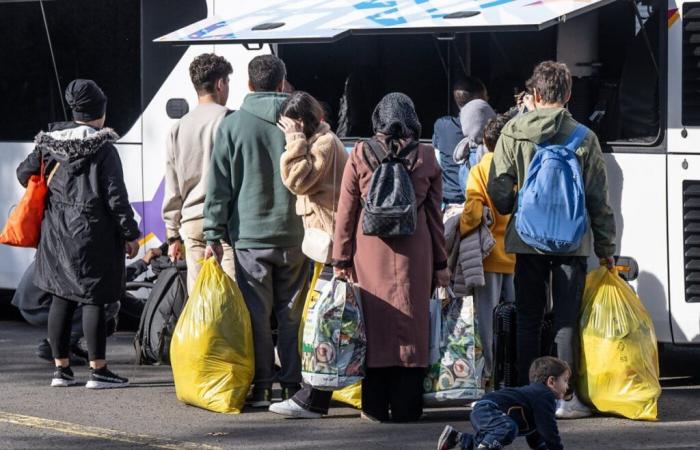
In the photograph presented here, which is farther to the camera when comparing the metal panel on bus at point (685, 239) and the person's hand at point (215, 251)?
the metal panel on bus at point (685, 239)

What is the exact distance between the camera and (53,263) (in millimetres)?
8664

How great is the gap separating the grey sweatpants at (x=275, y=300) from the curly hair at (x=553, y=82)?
149cm

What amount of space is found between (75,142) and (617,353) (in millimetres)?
3152

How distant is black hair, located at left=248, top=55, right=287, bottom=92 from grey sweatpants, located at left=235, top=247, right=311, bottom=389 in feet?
2.80

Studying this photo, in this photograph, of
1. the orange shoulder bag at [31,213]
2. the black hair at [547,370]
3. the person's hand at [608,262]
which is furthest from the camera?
the orange shoulder bag at [31,213]

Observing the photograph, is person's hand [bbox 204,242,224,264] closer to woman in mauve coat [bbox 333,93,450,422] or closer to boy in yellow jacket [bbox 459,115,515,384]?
woman in mauve coat [bbox 333,93,450,422]

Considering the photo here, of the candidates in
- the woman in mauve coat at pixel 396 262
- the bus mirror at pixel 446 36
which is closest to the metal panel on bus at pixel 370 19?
the bus mirror at pixel 446 36

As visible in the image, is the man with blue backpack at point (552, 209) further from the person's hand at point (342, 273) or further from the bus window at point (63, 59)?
the bus window at point (63, 59)

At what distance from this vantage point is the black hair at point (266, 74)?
8.08 metres

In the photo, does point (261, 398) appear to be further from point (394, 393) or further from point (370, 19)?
point (370, 19)

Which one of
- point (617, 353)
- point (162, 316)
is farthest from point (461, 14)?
point (162, 316)

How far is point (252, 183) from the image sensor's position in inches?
313

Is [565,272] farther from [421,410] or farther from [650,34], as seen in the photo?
[650,34]

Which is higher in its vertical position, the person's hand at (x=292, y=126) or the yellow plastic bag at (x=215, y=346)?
the person's hand at (x=292, y=126)
